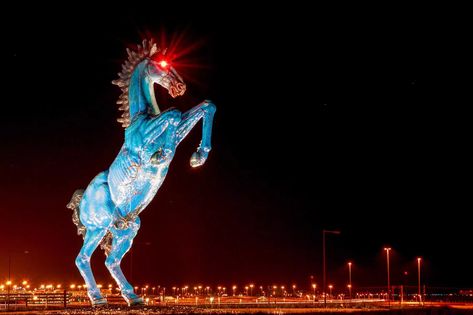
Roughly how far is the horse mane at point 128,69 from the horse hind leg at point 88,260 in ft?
7.70

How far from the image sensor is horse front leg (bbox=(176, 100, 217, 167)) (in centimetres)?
1302

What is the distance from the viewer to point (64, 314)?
489 inches

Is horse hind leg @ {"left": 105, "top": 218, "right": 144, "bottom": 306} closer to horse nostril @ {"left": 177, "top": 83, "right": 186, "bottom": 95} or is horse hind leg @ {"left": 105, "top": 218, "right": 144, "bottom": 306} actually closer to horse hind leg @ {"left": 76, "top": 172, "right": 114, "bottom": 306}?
horse hind leg @ {"left": 76, "top": 172, "right": 114, "bottom": 306}

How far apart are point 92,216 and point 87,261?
100 cm

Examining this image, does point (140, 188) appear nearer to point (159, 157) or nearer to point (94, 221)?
point (159, 157)

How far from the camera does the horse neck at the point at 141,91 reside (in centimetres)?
1389

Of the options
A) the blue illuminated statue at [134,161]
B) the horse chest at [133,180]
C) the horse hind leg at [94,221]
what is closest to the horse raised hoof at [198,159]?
the blue illuminated statue at [134,161]

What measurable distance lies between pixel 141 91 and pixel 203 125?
5.73ft

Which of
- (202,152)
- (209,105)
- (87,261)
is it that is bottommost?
(87,261)

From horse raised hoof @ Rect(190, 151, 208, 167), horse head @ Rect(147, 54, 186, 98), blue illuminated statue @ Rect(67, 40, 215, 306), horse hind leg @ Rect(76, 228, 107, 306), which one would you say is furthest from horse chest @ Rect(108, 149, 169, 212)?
horse head @ Rect(147, 54, 186, 98)

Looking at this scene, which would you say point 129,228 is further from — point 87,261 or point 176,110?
point 176,110

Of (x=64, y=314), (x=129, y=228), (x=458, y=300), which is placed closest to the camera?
(x=64, y=314)

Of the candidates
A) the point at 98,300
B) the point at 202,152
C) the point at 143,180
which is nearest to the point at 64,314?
the point at 98,300

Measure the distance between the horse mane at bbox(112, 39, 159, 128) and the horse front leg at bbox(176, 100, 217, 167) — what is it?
1754 millimetres
